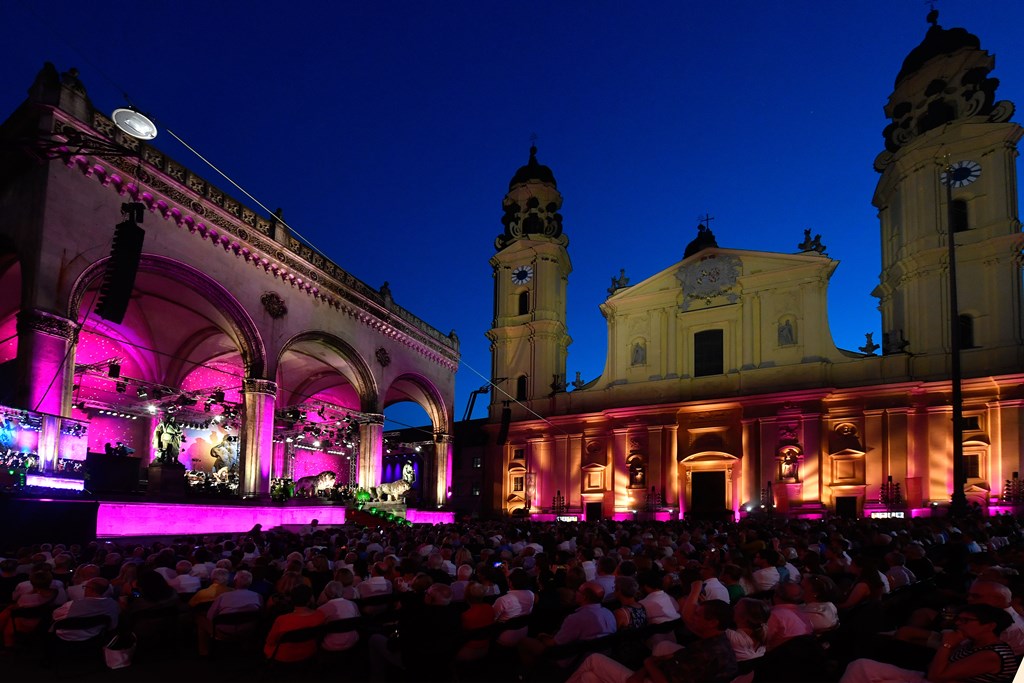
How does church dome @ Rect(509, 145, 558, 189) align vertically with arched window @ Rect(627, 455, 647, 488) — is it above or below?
above

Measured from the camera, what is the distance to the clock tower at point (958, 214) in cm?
2797

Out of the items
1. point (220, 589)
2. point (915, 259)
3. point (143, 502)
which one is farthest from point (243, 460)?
point (915, 259)

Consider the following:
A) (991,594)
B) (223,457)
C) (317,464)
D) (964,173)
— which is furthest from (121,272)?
(964,173)

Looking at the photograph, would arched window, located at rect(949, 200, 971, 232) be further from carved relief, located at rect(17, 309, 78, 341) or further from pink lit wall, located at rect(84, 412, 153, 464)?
pink lit wall, located at rect(84, 412, 153, 464)

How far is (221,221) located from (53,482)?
9.44 m

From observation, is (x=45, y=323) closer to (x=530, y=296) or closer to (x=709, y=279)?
(x=530, y=296)

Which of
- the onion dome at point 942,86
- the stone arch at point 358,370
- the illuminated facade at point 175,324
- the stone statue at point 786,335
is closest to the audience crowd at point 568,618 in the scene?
the illuminated facade at point 175,324

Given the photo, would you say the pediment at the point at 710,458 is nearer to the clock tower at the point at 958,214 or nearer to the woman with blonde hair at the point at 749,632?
the clock tower at the point at 958,214

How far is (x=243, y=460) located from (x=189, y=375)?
9.60 metres

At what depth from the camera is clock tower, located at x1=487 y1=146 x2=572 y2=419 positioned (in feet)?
126

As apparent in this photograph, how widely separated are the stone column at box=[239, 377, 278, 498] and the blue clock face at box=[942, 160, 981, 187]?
27.5 metres

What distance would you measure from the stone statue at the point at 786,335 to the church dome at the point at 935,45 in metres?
12.2

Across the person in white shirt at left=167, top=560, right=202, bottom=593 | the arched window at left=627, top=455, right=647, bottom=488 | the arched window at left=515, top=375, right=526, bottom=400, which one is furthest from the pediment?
the person in white shirt at left=167, top=560, right=202, bottom=593

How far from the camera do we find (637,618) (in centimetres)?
599
